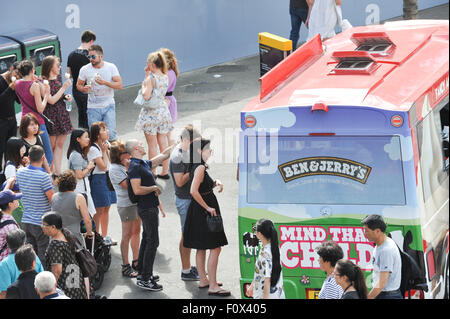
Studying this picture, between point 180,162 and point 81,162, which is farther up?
point 180,162

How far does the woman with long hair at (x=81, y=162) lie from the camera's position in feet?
32.5

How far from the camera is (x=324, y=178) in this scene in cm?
779

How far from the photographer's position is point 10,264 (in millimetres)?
7762

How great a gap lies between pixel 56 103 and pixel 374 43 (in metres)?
5.16

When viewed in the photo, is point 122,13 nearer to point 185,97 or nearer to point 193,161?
point 185,97

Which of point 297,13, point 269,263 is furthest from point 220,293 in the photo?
point 297,13

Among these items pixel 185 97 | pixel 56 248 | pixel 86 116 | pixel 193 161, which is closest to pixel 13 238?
pixel 56 248

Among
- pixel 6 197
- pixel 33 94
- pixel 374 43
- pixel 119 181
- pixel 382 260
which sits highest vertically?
pixel 374 43

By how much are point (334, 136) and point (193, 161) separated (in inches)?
85.3

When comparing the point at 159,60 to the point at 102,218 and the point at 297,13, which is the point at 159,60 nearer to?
the point at 102,218

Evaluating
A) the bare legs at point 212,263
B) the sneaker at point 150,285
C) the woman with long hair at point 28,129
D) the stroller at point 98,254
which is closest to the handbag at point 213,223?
the bare legs at point 212,263

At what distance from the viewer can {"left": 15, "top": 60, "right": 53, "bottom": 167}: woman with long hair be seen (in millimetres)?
11752

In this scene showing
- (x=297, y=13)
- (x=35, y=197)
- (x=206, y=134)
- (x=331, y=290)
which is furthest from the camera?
(x=297, y=13)

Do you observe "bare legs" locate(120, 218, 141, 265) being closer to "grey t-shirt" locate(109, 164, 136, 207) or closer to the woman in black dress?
"grey t-shirt" locate(109, 164, 136, 207)
